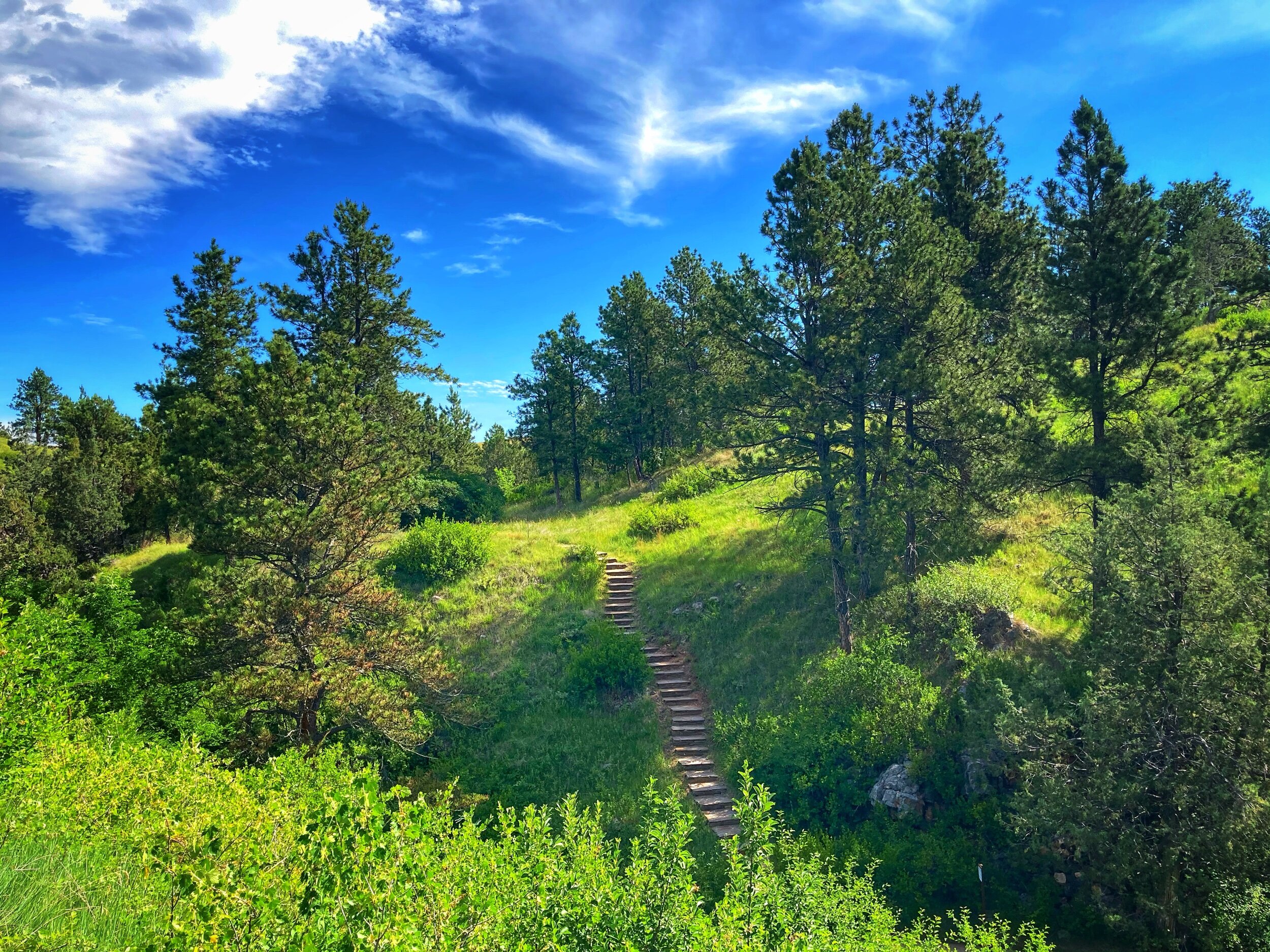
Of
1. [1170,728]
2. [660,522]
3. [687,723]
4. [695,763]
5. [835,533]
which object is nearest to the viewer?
[1170,728]

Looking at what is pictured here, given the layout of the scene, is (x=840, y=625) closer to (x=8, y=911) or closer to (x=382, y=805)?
(x=382, y=805)

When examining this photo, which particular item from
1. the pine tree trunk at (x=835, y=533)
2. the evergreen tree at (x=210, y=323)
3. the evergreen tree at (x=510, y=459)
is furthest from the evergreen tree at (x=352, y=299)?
the evergreen tree at (x=510, y=459)

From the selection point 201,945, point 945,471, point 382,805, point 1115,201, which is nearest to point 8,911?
point 201,945

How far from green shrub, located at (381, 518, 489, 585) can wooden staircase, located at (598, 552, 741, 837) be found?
24.4 feet

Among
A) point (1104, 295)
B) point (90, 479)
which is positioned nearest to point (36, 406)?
point (90, 479)

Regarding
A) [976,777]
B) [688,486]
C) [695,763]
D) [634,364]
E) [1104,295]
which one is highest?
[634,364]

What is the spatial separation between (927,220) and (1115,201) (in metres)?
5.00

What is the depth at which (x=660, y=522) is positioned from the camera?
3419 cm

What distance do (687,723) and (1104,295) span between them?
16.3 metres

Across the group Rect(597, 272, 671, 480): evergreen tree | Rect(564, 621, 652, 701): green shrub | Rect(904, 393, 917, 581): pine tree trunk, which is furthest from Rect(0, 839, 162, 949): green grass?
Rect(597, 272, 671, 480): evergreen tree

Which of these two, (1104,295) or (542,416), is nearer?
(1104,295)

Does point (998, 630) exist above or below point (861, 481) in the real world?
below

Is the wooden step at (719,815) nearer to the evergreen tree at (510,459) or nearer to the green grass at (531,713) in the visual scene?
the green grass at (531,713)

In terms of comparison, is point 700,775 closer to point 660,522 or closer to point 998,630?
point 998,630
